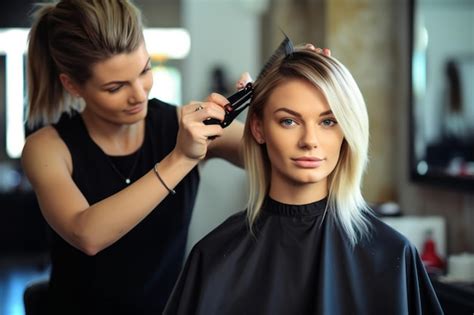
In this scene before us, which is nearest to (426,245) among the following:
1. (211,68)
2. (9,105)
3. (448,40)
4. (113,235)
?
(448,40)

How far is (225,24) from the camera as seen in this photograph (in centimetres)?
706

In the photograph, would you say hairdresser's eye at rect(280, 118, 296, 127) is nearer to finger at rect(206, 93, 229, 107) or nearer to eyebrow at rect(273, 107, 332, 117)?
eyebrow at rect(273, 107, 332, 117)

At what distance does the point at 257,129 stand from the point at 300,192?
0.60 feet

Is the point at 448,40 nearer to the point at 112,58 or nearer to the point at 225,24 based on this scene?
the point at 112,58

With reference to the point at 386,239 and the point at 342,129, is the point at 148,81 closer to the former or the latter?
the point at 342,129

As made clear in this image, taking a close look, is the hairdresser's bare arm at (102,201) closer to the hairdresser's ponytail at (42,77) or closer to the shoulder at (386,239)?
the hairdresser's ponytail at (42,77)

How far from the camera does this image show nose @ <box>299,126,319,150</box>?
1479 mm

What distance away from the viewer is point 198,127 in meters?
1.48

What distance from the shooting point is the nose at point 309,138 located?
148 centimetres

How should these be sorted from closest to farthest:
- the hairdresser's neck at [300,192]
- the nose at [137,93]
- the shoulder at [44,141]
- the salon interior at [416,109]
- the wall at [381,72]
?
the hairdresser's neck at [300,192] < the nose at [137,93] < the shoulder at [44,141] < the salon interior at [416,109] < the wall at [381,72]

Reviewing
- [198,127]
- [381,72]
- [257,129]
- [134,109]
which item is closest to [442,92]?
[381,72]

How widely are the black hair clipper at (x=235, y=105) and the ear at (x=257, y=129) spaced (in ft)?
0.13

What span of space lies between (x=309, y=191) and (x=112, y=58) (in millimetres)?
588

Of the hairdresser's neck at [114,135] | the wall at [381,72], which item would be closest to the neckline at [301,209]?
the hairdresser's neck at [114,135]
